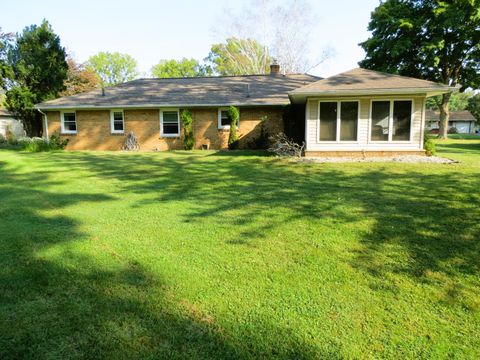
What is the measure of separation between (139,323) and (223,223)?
2458 mm

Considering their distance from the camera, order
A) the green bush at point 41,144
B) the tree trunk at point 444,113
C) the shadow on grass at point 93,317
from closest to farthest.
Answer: the shadow on grass at point 93,317 < the green bush at point 41,144 < the tree trunk at point 444,113

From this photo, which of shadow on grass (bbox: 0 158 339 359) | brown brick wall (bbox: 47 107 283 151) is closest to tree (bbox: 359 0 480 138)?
brown brick wall (bbox: 47 107 283 151)

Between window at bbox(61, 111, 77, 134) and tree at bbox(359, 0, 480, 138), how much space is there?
900 inches

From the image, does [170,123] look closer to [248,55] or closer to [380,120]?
[380,120]

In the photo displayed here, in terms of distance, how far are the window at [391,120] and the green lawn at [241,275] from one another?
21.9ft

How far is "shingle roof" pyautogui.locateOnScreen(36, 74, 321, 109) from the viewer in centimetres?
1797

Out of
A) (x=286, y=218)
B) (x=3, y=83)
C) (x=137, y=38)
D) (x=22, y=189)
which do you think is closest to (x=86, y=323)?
(x=286, y=218)

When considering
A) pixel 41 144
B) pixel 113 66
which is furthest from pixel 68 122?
pixel 113 66

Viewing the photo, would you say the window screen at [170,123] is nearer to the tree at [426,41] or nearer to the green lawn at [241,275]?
the green lawn at [241,275]

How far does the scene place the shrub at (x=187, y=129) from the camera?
17812mm

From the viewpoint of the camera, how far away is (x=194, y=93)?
772 inches

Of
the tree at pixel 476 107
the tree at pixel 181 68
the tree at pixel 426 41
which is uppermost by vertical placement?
the tree at pixel 181 68

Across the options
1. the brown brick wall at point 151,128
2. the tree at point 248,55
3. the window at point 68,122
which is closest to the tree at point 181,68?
the tree at point 248,55

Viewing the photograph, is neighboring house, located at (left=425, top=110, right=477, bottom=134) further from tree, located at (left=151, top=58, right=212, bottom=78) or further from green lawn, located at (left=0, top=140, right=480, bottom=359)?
green lawn, located at (left=0, top=140, right=480, bottom=359)
